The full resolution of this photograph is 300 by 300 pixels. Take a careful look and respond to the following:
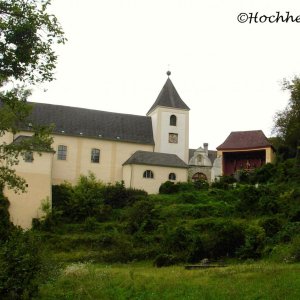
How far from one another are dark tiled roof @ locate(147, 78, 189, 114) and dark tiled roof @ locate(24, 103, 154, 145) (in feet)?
7.77

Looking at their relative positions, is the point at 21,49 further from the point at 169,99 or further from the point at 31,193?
the point at 169,99

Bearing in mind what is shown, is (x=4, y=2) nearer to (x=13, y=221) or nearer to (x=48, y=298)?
(x=48, y=298)

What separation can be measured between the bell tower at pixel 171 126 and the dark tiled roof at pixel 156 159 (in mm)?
3047

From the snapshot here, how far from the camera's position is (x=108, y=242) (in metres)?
30.2

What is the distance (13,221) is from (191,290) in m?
21.9

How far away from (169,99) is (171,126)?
10.2ft

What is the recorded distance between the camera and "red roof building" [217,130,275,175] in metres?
52.1

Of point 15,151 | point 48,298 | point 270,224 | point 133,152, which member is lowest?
point 48,298

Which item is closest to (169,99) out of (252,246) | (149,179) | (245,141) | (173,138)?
(173,138)

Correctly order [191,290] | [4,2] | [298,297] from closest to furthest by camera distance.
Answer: [4,2] < [298,297] < [191,290]

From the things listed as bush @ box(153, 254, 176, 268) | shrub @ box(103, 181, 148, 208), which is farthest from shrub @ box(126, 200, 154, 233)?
bush @ box(153, 254, 176, 268)

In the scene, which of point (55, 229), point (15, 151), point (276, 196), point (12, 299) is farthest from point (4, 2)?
point (276, 196)

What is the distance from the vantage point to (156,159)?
4562 centimetres

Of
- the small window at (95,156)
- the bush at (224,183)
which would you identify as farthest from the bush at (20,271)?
the small window at (95,156)
